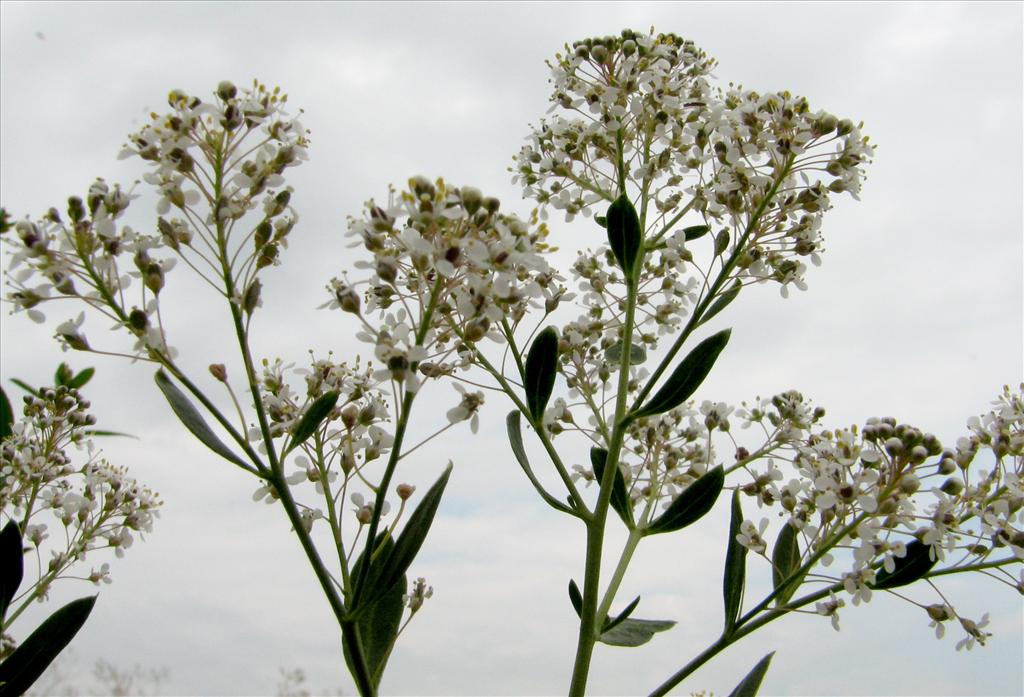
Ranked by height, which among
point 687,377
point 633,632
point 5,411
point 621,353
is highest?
point 5,411

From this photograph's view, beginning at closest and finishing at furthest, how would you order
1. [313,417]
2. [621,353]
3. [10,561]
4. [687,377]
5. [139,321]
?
[139,321] → [313,417] → [687,377] → [10,561] → [621,353]

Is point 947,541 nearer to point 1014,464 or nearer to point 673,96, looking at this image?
point 1014,464

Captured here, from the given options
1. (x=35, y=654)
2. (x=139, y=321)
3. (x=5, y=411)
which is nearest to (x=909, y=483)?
(x=139, y=321)

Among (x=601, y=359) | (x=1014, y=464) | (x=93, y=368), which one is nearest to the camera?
(x=1014, y=464)

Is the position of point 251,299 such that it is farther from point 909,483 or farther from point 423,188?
point 909,483

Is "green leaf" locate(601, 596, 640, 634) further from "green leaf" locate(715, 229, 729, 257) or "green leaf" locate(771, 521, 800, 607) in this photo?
"green leaf" locate(715, 229, 729, 257)

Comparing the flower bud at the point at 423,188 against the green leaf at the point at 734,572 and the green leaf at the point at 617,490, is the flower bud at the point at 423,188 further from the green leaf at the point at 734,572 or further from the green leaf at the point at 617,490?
the green leaf at the point at 734,572

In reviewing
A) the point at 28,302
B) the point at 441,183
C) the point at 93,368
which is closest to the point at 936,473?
the point at 441,183
